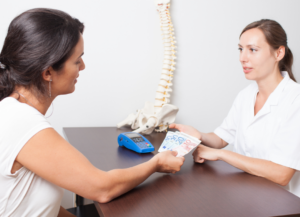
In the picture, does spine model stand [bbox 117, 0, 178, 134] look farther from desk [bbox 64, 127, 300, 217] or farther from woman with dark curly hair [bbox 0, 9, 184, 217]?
woman with dark curly hair [bbox 0, 9, 184, 217]

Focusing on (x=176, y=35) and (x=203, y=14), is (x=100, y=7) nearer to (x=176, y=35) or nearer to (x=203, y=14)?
(x=176, y=35)

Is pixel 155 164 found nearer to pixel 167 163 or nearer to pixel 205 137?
pixel 167 163

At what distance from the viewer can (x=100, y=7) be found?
5.81ft

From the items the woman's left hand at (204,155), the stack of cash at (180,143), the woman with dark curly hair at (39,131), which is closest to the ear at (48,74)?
the woman with dark curly hair at (39,131)

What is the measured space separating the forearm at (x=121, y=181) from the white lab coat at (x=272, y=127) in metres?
0.64

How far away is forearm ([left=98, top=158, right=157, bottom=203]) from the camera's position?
0.81 meters

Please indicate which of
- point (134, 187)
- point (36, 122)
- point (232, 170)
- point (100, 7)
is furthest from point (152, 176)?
point (100, 7)

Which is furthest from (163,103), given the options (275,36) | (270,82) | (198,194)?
(198,194)

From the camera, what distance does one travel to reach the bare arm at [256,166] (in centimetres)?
113

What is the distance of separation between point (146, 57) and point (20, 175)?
1.35m

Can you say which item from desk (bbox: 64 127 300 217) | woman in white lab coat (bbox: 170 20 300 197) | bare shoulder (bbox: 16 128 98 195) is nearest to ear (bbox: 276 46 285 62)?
woman in white lab coat (bbox: 170 20 300 197)

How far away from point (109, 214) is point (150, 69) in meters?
1.38

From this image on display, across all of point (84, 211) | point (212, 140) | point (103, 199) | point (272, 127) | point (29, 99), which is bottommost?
point (84, 211)

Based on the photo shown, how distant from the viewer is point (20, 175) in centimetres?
79
